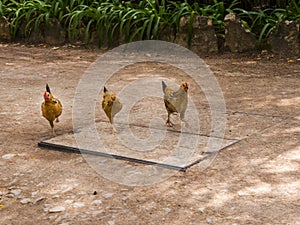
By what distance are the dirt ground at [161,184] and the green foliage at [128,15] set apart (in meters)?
2.65

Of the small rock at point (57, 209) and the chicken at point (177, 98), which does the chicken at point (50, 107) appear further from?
the small rock at point (57, 209)

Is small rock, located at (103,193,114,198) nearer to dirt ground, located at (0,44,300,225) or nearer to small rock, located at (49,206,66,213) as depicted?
dirt ground, located at (0,44,300,225)

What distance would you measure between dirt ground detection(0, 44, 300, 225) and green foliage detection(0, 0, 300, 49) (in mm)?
2655

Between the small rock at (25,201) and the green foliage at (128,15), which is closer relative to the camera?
the small rock at (25,201)

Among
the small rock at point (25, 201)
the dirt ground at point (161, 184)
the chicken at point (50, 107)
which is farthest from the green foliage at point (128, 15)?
the small rock at point (25, 201)

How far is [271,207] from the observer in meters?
2.96

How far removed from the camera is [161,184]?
3322 mm

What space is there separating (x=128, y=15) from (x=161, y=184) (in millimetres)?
5488

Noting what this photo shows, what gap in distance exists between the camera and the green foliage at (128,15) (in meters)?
7.84

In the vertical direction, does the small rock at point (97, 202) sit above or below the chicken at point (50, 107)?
below

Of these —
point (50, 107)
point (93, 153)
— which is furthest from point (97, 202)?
point (50, 107)

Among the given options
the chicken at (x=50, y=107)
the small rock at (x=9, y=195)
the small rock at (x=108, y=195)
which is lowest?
the small rock at (x=9, y=195)

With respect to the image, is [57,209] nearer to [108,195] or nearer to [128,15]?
[108,195]

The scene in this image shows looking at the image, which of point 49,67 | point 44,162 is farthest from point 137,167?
point 49,67
